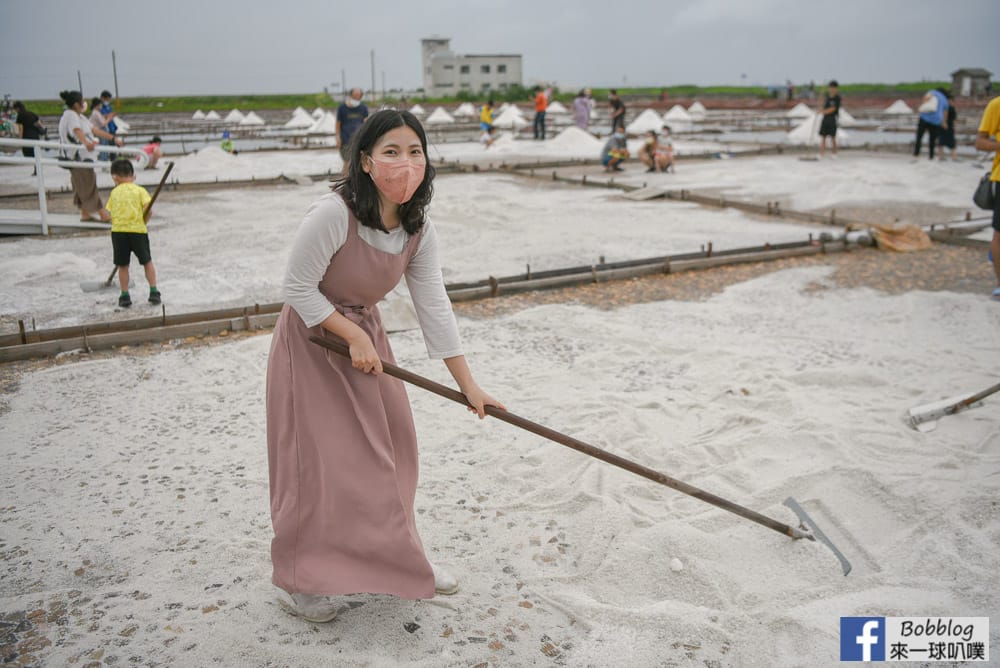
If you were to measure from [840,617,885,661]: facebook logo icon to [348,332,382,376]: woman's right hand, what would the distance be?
5.32 feet

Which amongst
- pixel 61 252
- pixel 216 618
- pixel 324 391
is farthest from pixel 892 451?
pixel 61 252

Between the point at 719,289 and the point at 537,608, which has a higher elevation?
the point at 719,289

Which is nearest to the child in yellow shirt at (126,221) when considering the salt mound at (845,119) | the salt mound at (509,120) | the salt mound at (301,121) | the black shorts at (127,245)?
the black shorts at (127,245)

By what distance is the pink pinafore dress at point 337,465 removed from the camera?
220 cm

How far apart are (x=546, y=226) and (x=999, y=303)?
4.41m

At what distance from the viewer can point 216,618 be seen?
7.66 feet

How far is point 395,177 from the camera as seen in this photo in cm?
212

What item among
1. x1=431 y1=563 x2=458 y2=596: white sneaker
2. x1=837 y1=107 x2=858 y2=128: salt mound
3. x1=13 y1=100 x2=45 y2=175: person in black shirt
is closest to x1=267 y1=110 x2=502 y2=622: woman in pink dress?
x1=431 y1=563 x2=458 y2=596: white sneaker

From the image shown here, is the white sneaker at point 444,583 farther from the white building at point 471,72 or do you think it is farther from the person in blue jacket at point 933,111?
the white building at point 471,72

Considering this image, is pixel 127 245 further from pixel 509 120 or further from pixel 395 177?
pixel 509 120

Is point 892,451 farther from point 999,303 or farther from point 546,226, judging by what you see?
point 546,226

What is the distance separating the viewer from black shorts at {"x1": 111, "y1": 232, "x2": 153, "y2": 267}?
17.7 ft

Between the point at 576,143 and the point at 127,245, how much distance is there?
13126 millimetres

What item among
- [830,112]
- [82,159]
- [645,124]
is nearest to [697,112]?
[645,124]
